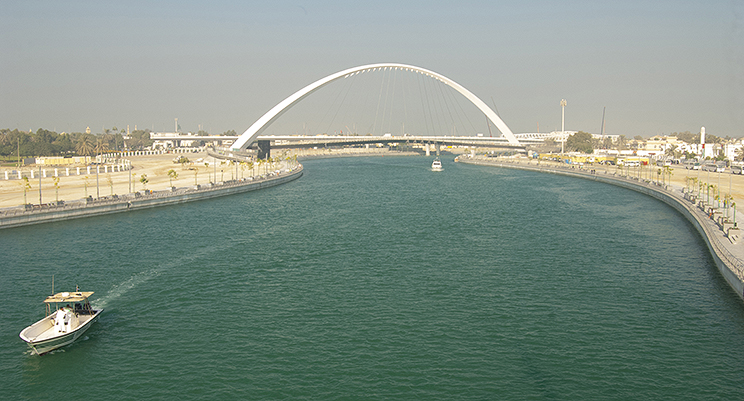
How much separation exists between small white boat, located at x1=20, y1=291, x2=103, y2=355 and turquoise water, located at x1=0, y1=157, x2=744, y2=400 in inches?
16.0

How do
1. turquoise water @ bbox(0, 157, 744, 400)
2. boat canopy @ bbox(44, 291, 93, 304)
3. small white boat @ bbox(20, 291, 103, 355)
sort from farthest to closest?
boat canopy @ bbox(44, 291, 93, 304) < small white boat @ bbox(20, 291, 103, 355) < turquoise water @ bbox(0, 157, 744, 400)

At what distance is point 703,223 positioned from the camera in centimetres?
3222

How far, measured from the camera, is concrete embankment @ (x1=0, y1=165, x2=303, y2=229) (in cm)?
3712

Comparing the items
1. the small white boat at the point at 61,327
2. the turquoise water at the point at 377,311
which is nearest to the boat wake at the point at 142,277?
the turquoise water at the point at 377,311

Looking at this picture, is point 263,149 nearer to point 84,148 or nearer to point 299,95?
point 299,95

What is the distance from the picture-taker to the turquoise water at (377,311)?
49.4ft

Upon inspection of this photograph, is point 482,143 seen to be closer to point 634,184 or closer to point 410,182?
point 410,182

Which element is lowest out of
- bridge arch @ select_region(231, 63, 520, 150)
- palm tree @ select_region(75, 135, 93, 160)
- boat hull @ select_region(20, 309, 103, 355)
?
boat hull @ select_region(20, 309, 103, 355)

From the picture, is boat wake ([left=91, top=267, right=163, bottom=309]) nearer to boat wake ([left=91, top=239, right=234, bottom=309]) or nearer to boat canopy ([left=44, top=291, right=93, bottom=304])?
boat wake ([left=91, top=239, right=234, bottom=309])

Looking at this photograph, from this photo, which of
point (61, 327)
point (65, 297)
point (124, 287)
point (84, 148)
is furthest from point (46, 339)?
point (84, 148)

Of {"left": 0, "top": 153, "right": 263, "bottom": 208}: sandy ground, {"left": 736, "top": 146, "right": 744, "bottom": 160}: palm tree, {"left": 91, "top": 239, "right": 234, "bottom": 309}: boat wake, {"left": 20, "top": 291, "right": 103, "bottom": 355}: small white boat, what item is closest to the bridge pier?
{"left": 0, "top": 153, "right": 263, "bottom": 208}: sandy ground

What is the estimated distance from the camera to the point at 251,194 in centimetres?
5878

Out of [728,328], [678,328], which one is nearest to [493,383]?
[678,328]

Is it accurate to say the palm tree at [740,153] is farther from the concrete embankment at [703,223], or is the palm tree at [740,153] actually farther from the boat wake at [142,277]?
the boat wake at [142,277]
